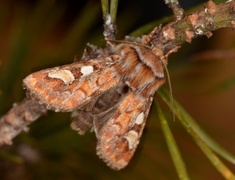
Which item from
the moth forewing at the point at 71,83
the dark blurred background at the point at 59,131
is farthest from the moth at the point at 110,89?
the dark blurred background at the point at 59,131

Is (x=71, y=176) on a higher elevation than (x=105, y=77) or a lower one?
lower

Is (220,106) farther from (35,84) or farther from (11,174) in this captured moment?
(35,84)

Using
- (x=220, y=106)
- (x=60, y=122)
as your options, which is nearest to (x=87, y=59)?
(x=60, y=122)

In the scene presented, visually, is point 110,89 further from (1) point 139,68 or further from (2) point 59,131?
(2) point 59,131

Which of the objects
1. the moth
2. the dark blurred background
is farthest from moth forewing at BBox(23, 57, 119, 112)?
the dark blurred background

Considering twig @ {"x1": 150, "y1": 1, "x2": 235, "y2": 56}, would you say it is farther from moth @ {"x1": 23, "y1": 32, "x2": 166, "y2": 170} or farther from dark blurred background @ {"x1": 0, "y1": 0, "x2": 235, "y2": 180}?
dark blurred background @ {"x1": 0, "y1": 0, "x2": 235, "y2": 180}

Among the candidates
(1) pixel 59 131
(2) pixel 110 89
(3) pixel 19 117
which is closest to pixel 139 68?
(2) pixel 110 89

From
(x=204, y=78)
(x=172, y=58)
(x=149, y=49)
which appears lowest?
(x=204, y=78)
